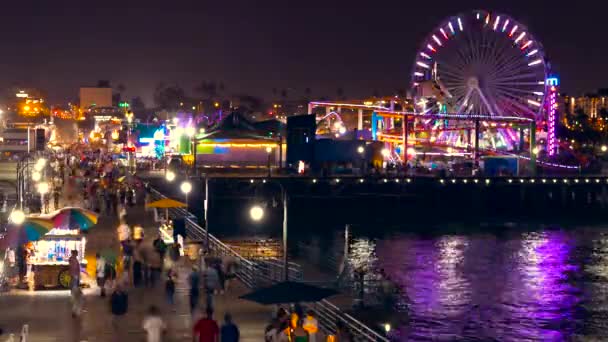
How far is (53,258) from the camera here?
26594mm

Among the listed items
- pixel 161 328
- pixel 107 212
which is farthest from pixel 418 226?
pixel 161 328

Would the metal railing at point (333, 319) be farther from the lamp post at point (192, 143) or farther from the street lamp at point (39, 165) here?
the lamp post at point (192, 143)

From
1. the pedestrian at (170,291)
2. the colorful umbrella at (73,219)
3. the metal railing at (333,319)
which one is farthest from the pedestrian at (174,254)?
the metal railing at (333,319)

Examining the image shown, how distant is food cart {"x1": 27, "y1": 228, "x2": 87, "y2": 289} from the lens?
995 inches

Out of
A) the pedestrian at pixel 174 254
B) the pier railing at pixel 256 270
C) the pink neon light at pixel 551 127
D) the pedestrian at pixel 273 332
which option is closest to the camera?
the pedestrian at pixel 273 332

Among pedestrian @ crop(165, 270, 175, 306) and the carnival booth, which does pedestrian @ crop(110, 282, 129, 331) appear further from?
the carnival booth

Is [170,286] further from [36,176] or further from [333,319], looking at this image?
[36,176]

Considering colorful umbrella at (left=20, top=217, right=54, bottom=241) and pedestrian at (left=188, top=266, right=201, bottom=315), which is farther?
colorful umbrella at (left=20, top=217, right=54, bottom=241)

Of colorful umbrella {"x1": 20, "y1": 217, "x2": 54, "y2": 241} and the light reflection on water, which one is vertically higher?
colorful umbrella {"x1": 20, "y1": 217, "x2": 54, "y2": 241}

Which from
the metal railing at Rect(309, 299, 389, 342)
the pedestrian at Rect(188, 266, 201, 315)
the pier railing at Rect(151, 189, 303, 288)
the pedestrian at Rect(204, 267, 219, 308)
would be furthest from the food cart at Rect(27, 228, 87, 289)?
the metal railing at Rect(309, 299, 389, 342)

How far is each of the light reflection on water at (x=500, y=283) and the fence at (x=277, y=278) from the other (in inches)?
153

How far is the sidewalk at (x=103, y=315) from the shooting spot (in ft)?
66.8

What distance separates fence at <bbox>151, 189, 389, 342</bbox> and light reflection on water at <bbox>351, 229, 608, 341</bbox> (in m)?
3.90

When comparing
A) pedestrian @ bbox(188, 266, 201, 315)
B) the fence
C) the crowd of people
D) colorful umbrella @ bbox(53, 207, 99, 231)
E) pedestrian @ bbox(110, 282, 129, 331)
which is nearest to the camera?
the crowd of people
